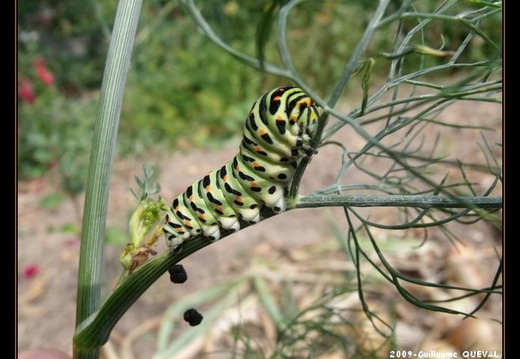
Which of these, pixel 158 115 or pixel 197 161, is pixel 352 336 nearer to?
pixel 197 161

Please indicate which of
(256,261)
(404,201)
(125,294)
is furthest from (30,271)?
(404,201)

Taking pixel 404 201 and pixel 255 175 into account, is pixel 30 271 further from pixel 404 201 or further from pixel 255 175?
pixel 404 201

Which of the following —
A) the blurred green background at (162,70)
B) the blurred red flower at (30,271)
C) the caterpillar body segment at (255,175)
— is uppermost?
the blurred green background at (162,70)

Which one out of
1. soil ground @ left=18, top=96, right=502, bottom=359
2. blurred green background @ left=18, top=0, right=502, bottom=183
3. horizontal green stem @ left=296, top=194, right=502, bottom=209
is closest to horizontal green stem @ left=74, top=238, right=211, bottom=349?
horizontal green stem @ left=296, top=194, right=502, bottom=209

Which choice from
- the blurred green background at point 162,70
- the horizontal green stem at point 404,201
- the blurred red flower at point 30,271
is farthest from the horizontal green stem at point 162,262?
the blurred green background at point 162,70

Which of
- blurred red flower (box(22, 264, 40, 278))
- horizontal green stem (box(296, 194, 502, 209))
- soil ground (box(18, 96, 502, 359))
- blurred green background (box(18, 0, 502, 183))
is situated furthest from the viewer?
blurred green background (box(18, 0, 502, 183))

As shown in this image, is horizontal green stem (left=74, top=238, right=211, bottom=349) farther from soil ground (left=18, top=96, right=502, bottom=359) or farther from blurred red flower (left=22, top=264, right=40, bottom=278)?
blurred red flower (left=22, top=264, right=40, bottom=278)

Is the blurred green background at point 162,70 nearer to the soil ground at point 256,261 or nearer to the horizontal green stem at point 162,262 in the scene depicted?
the soil ground at point 256,261
